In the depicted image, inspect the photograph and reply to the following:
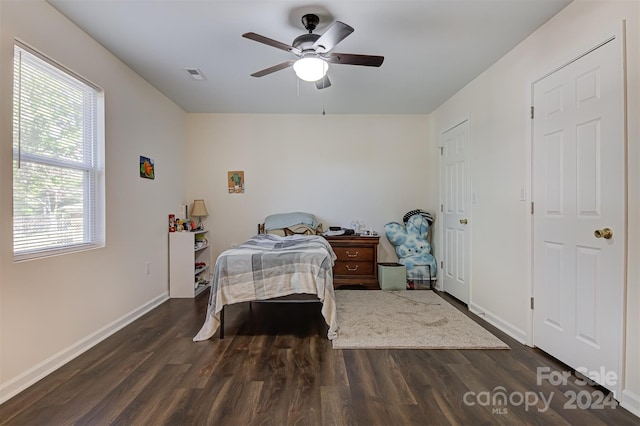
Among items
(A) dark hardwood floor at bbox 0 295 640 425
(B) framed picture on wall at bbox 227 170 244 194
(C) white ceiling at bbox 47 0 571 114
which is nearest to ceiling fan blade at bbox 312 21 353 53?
(C) white ceiling at bbox 47 0 571 114

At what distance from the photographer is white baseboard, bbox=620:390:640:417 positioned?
A: 159 cm

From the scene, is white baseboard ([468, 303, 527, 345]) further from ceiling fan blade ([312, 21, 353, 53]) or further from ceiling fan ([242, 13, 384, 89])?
ceiling fan blade ([312, 21, 353, 53])

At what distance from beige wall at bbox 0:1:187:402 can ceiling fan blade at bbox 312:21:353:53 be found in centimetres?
188

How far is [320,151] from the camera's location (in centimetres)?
456

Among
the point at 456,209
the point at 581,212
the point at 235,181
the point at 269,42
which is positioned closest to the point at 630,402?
the point at 581,212

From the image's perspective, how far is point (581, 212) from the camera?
197 cm

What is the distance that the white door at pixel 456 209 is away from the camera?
11.3 feet

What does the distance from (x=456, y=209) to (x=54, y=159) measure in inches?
157

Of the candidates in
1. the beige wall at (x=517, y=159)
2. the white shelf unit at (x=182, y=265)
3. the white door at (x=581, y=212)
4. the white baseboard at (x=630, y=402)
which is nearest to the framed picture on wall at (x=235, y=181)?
the white shelf unit at (x=182, y=265)

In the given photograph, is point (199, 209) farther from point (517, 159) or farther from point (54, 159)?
point (517, 159)

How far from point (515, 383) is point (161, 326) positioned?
293 cm

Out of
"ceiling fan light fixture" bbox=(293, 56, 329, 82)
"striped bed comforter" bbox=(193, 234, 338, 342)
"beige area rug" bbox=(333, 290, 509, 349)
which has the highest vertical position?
"ceiling fan light fixture" bbox=(293, 56, 329, 82)

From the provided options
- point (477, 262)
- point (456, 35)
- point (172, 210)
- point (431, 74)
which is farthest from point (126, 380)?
point (431, 74)

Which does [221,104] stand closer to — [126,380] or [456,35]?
[456,35]
